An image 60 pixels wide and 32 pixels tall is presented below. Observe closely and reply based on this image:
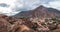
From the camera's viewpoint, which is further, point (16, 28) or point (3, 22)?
point (3, 22)

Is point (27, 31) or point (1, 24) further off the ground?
point (1, 24)

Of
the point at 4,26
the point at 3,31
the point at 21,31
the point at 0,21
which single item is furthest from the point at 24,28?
the point at 0,21

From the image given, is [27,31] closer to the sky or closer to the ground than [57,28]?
closer to the ground

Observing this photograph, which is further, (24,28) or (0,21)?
(0,21)

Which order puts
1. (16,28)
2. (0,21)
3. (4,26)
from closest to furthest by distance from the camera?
(16,28) < (4,26) < (0,21)

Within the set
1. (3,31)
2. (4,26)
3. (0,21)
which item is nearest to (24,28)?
(3,31)

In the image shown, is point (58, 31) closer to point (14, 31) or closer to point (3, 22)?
point (14, 31)

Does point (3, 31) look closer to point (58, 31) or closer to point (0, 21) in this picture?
point (0, 21)

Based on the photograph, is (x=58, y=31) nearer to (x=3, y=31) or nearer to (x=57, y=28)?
(x=57, y=28)

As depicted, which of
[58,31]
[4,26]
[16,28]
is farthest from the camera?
[4,26]
